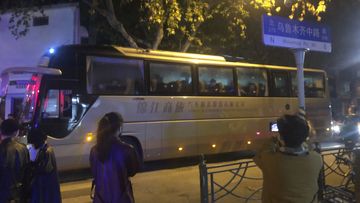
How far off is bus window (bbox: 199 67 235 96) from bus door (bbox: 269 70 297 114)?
1961mm

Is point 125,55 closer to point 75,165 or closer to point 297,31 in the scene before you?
point 75,165

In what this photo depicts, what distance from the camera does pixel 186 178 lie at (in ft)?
35.8

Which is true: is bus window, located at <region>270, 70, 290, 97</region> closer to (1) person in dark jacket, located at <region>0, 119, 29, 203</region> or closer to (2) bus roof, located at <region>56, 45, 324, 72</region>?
(2) bus roof, located at <region>56, 45, 324, 72</region>

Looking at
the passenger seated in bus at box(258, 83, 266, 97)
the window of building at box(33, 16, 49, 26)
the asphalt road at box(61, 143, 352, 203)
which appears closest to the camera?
the asphalt road at box(61, 143, 352, 203)

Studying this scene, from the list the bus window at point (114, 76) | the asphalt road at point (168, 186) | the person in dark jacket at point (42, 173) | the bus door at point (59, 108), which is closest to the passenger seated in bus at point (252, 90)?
the asphalt road at point (168, 186)

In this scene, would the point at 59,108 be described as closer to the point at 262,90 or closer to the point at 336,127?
the point at 262,90

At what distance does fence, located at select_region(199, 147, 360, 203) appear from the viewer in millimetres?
5664

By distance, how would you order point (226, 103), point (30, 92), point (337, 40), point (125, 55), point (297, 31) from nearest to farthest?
point (297, 31) → point (30, 92) → point (125, 55) → point (226, 103) → point (337, 40)

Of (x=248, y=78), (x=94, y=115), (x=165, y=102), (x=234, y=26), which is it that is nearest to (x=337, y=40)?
(x=234, y=26)

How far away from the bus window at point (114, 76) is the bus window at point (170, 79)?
1.29 feet

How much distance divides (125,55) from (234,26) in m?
7.92

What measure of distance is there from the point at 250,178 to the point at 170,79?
6.06 meters

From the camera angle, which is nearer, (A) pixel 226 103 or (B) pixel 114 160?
(B) pixel 114 160

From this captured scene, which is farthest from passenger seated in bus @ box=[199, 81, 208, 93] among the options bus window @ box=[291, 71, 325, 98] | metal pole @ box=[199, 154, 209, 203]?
metal pole @ box=[199, 154, 209, 203]
